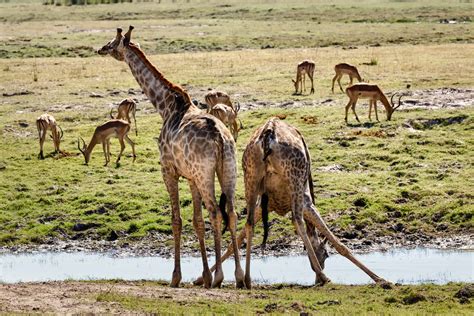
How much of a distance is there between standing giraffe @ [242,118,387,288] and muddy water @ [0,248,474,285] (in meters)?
1.31

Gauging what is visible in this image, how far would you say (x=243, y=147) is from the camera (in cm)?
2281

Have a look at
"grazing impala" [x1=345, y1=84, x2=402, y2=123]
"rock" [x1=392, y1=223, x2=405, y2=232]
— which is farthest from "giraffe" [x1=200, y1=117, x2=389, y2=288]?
"grazing impala" [x1=345, y1=84, x2=402, y2=123]

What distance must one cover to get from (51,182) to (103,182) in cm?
102

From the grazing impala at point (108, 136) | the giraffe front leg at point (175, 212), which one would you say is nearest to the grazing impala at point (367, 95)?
the grazing impala at point (108, 136)

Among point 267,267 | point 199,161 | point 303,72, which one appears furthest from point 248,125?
point 199,161

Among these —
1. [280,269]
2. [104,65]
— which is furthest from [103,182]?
[104,65]

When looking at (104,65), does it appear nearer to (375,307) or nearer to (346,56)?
(346,56)

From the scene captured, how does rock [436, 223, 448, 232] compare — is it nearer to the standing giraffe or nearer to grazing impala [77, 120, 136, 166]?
the standing giraffe

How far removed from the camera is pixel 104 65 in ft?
124

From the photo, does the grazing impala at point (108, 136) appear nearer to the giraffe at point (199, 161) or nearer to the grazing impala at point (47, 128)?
the grazing impala at point (47, 128)

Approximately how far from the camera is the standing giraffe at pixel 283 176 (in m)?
12.5

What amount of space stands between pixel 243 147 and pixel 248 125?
7.52 feet

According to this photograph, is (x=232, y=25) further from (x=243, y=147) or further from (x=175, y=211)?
(x=175, y=211)

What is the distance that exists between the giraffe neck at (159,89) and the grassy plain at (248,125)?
420 cm
